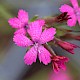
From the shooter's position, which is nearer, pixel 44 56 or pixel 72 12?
pixel 44 56

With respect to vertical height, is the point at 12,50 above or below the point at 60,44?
below

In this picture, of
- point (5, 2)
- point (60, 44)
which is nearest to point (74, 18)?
point (60, 44)

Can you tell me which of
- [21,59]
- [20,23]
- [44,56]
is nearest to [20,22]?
[20,23]

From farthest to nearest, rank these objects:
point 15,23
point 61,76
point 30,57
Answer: point 61,76
point 15,23
point 30,57

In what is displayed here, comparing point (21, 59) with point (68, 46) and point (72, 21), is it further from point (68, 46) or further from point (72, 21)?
point (68, 46)

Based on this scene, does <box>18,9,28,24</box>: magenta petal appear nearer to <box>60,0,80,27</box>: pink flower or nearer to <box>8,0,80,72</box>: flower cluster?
<box>8,0,80,72</box>: flower cluster

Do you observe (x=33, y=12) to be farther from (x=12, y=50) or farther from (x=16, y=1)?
(x=12, y=50)
